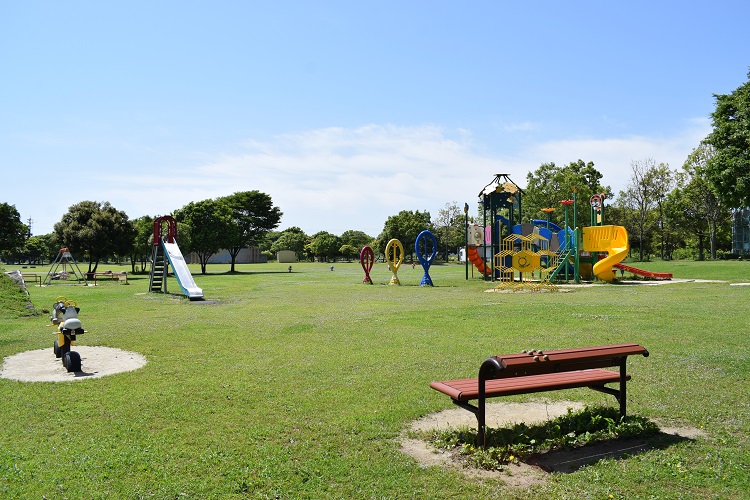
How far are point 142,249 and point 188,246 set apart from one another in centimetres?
783

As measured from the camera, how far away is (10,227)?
181ft

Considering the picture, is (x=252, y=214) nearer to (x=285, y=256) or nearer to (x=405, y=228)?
(x=405, y=228)

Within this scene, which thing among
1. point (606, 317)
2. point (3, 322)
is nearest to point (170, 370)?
point (3, 322)

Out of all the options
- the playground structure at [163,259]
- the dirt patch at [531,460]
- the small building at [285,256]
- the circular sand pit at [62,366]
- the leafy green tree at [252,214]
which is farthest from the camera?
the small building at [285,256]

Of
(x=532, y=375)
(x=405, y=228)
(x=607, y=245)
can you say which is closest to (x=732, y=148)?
(x=607, y=245)

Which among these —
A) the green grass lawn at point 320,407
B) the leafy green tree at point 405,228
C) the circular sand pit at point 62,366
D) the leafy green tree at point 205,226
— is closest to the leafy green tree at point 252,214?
the leafy green tree at point 205,226

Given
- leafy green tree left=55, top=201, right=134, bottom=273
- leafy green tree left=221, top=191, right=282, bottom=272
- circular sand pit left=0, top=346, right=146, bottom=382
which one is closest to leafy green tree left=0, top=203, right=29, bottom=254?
leafy green tree left=55, top=201, right=134, bottom=273

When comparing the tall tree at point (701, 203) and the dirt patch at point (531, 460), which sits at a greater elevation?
the tall tree at point (701, 203)

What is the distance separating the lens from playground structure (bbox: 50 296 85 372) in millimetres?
9070

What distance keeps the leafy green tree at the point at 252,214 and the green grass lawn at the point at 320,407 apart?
5181 centimetres

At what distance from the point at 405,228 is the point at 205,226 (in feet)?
132

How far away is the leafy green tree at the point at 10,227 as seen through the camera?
5438 centimetres

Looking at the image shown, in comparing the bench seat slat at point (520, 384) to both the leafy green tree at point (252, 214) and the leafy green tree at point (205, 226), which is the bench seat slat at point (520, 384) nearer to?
the leafy green tree at point (205, 226)

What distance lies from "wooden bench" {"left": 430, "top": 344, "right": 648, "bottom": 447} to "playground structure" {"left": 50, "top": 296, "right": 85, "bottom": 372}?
21.1 feet
